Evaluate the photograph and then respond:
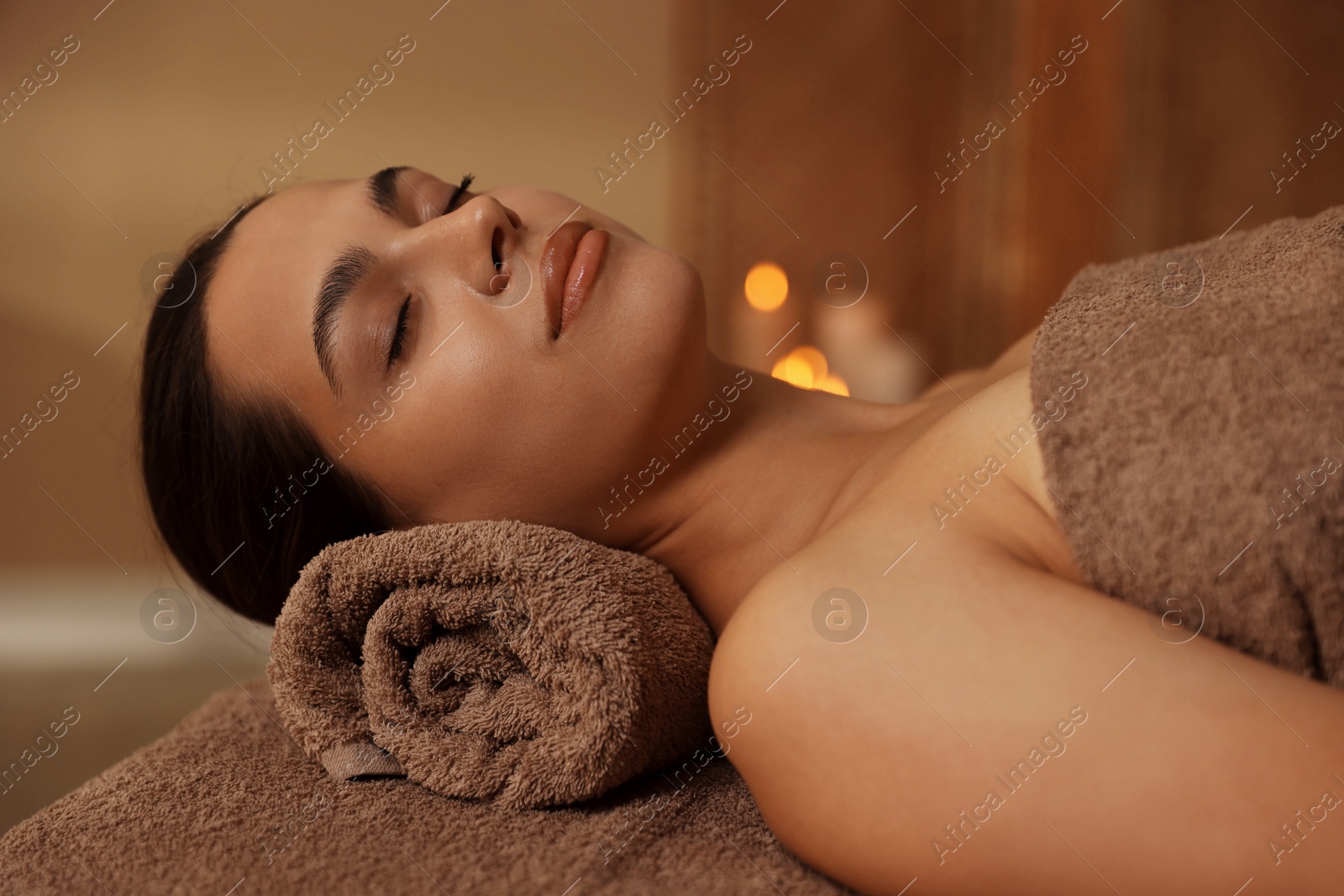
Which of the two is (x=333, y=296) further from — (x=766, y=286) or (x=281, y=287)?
(x=766, y=286)

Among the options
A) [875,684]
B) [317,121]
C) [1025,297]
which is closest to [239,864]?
[875,684]

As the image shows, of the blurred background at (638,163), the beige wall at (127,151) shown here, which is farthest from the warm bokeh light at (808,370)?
the beige wall at (127,151)

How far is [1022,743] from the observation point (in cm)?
50

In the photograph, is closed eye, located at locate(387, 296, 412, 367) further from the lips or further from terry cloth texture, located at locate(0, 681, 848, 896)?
terry cloth texture, located at locate(0, 681, 848, 896)

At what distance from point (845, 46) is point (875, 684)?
2.18m

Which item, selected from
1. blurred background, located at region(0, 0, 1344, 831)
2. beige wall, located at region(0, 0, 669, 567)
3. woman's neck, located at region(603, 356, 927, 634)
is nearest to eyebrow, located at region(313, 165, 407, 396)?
woman's neck, located at region(603, 356, 927, 634)

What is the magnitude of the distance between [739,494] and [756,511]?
0.09ft

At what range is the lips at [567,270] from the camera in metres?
0.85


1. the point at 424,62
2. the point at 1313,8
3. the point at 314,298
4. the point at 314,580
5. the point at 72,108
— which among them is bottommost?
the point at 1313,8

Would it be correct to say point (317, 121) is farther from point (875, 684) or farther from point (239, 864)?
point (875, 684)

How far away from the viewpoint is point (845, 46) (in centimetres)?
234

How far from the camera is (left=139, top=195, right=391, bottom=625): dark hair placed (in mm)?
930

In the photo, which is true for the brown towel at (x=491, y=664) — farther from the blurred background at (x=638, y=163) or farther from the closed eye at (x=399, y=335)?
the blurred background at (x=638, y=163)

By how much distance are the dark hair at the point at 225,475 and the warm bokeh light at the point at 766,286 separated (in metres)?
1.54
